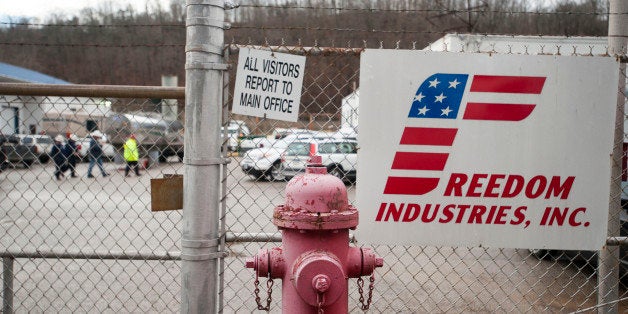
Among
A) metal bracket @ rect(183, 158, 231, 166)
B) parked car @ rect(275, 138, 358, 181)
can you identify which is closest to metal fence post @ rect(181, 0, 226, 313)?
metal bracket @ rect(183, 158, 231, 166)

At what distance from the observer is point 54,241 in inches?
310

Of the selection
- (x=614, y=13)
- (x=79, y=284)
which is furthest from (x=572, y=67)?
(x=79, y=284)

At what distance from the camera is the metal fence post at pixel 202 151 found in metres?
2.21

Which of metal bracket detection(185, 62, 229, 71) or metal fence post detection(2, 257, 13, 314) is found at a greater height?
metal bracket detection(185, 62, 229, 71)

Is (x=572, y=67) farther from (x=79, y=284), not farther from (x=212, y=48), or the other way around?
(x=79, y=284)

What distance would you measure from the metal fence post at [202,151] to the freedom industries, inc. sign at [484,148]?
767 millimetres

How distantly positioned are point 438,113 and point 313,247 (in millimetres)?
1043

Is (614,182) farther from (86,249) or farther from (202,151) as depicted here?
(86,249)

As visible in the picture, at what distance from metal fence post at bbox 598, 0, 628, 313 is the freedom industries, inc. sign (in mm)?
190

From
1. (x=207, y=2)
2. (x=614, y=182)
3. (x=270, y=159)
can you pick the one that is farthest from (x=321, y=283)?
(x=270, y=159)

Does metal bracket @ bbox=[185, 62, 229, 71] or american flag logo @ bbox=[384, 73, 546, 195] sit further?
american flag logo @ bbox=[384, 73, 546, 195]

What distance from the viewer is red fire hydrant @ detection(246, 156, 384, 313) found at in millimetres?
1978

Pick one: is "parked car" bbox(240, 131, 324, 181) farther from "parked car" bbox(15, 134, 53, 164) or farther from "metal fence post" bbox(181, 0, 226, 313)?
"parked car" bbox(15, 134, 53, 164)

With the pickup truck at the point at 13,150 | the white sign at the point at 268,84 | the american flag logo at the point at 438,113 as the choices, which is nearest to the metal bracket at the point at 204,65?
the white sign at the point at 268,84
